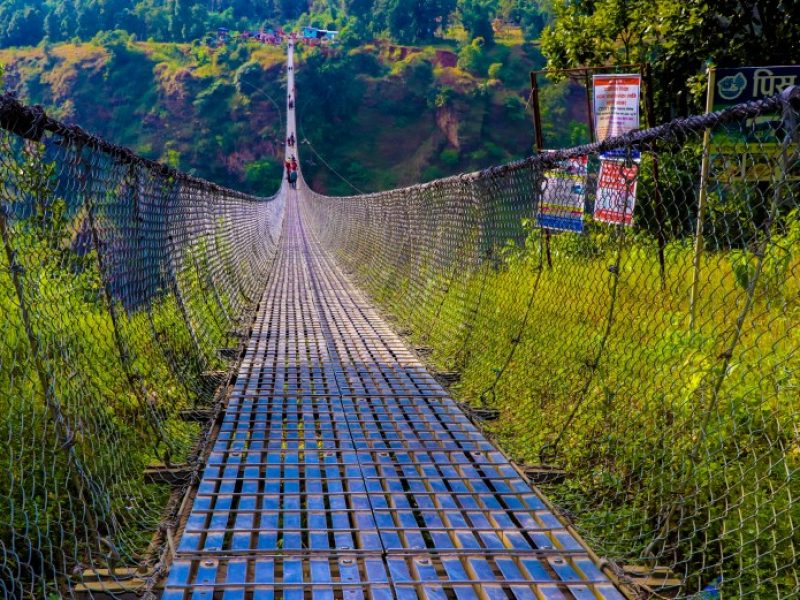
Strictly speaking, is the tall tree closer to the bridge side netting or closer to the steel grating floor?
the bridge side netting

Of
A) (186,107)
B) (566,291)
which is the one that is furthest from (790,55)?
(186,107)

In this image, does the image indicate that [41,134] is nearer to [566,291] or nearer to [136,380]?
[136,380]

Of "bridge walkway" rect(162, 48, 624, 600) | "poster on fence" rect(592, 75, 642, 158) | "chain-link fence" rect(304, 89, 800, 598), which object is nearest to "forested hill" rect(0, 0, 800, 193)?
"poster on fence" rect(592, 75, 642, 158)

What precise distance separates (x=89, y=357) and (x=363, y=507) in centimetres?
108

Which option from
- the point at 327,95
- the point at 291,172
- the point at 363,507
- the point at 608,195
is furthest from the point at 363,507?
the point at 327,95

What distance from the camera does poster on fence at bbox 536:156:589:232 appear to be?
3531 mm

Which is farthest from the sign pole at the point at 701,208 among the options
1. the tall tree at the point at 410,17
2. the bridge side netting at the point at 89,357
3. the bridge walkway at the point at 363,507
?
the tall tree at the point at 410,17

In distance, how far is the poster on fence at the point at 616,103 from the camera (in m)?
4.30

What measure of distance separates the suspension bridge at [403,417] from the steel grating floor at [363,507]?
0.01 m

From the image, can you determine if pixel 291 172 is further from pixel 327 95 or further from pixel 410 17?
pixel 410 17

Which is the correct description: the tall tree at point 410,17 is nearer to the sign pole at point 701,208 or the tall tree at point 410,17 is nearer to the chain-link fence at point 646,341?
the chain-link fence at point 646,341

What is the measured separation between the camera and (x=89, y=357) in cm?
278

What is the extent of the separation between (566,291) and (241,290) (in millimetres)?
3243

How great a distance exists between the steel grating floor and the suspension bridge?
0.01 metres
